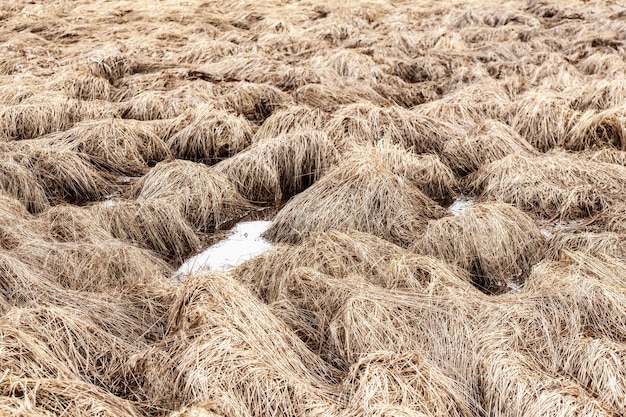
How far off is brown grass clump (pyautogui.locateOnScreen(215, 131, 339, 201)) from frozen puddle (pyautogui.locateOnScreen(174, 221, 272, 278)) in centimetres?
48

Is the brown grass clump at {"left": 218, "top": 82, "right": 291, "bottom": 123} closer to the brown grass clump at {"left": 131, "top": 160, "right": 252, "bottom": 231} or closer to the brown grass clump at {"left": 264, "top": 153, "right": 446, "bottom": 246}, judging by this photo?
the brown grass clump at {"left": 131, "top": 160, "right": 252, "bottom": 231}

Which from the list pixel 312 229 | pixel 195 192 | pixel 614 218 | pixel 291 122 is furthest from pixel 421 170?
pixel 195 192

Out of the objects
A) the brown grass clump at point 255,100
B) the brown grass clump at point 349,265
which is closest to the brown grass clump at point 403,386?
the brown grass clump at point 349,265

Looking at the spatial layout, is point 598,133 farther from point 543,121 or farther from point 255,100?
point 255,100

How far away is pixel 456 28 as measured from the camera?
37.6 ft

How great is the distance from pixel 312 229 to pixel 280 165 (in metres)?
1.13

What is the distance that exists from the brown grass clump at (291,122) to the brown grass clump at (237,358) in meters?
2.98

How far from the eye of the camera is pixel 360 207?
505 centimetres

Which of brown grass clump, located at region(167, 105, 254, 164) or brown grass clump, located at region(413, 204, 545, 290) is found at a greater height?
brown grass clump, located at region(167, 105, 254, 164)

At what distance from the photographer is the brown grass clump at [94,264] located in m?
4.06

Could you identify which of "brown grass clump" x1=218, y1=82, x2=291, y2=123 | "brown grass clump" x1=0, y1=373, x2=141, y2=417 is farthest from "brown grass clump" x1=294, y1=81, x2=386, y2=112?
"brown grass clump" x1=0, y1=373, x2=141, y2=417

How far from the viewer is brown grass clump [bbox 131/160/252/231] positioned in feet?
17.3

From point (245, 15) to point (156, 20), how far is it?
1.54 metres

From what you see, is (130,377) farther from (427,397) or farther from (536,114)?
(536,114)
